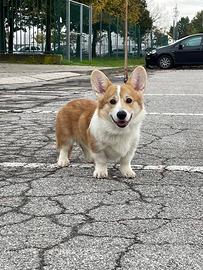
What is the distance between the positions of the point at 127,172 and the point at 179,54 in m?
23.7

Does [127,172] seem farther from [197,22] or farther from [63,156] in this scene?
[197,22]

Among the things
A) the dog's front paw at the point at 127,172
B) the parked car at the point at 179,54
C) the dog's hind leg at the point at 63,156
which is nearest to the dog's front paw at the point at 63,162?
the dog's hind leg at the point at 63,156

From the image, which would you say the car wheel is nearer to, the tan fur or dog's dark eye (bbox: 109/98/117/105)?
the tan fur

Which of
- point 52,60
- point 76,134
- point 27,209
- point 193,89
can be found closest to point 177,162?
point 76,134

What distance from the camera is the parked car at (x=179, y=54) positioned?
1105 inches

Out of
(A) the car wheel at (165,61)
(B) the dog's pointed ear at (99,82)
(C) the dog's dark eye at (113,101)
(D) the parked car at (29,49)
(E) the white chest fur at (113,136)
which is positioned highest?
(D) the parked car at (29,49)

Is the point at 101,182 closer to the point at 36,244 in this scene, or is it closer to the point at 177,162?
the point at 177,162

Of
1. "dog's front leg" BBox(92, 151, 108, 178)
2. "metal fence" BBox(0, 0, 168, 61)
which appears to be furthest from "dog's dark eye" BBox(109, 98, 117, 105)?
"metal fence" BBox(0, 0, 168, 61)

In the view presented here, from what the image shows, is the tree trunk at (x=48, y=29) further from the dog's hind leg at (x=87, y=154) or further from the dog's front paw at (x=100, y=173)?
the dog's front paw at (x=100, y=173)

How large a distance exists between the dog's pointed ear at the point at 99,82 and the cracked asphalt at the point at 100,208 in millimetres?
785

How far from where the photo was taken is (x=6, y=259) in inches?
124

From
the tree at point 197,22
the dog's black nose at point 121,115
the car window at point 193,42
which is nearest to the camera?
the dog's black nose at point 121,115

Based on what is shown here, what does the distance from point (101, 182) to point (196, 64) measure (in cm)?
2452

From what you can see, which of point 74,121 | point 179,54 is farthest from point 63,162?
point 179,54
